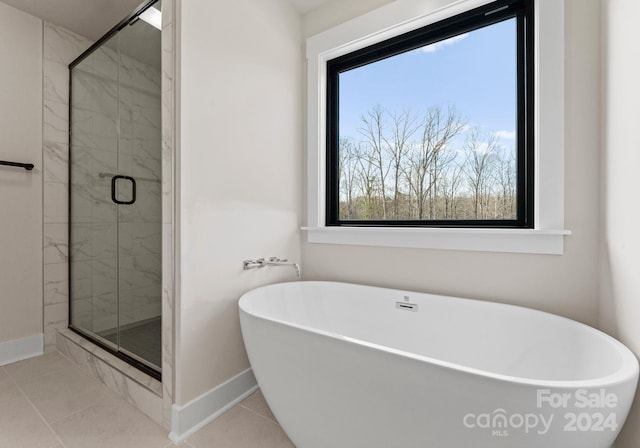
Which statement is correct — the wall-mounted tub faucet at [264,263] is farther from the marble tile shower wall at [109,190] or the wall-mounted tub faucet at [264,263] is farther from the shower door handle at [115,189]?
the shower door handle at [115,189]

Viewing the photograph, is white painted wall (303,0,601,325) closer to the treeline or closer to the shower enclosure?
the treeline

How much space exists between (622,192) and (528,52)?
2.79 feet

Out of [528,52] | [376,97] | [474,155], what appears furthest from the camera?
[376,97]

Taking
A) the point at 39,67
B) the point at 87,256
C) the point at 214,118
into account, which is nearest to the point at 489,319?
the point at 214,118

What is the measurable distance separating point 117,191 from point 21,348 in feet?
4.07

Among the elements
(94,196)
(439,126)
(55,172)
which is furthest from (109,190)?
(439,126)

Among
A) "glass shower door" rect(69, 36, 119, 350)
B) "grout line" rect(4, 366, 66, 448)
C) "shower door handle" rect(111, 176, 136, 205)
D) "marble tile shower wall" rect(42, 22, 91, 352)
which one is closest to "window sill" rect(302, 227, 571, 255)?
"shower door handle" rect(111, 176, 136, 205)

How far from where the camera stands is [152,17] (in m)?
1.64

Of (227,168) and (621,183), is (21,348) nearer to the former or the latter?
(227,168)

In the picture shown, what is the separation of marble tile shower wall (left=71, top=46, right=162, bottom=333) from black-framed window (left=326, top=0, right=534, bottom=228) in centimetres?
→ 119

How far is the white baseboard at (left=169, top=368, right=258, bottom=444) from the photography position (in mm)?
1350

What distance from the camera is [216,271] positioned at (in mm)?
1521

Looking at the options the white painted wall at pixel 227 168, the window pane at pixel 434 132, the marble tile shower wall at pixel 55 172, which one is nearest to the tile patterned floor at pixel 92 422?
the white painted wall at pixel 227 168

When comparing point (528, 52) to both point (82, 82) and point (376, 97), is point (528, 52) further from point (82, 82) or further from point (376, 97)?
point (82, 82)
